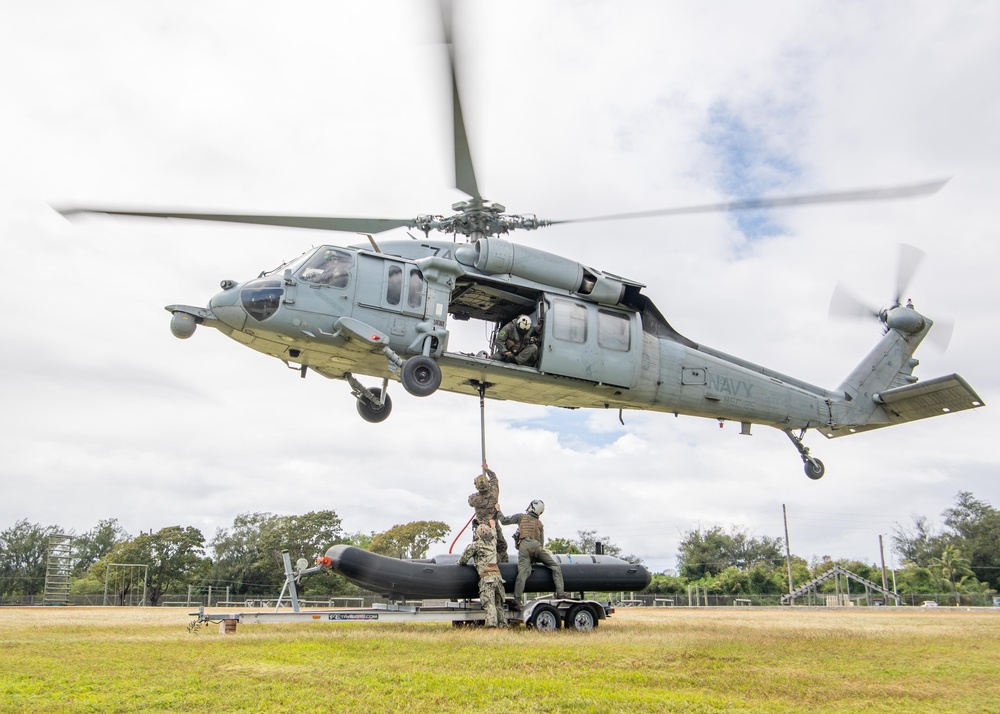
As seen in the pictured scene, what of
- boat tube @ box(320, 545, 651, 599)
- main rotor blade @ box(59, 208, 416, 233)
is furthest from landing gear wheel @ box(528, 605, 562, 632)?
main rotor blade @ box(59, 208, 416, 233)

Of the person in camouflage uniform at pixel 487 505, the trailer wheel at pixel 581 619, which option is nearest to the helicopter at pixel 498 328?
the person in camouflage uniform at pixel 487 505

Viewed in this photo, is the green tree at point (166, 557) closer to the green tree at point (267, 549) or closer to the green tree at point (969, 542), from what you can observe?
the green tree at point (267, 549)

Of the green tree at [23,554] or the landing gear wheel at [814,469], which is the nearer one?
the landing gear wheel at [814,469]

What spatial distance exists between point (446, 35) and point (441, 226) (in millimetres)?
7636

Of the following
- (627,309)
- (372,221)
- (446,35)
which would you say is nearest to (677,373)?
(627,309)

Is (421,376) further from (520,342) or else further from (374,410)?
(520,342)

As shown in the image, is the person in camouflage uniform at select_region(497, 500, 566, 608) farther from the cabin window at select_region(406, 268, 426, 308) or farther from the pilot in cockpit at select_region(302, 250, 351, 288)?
the pilot in cockpit at select_region(302, 250, 351, 288)

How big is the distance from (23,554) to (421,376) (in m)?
71.8

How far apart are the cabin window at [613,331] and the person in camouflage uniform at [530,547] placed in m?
3.99

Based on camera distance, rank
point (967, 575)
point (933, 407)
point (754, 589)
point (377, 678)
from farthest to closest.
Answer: point (967, 575) → point (754, 589) → point (933, 407) → point (377, 678)

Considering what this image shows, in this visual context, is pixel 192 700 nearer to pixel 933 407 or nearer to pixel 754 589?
pixel 933 407

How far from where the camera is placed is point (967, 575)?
58.1 meters

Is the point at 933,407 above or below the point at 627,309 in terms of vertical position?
below

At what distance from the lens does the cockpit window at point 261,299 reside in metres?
13.2
